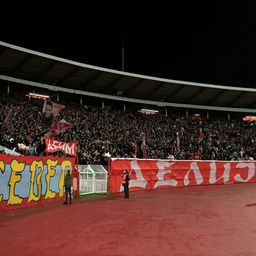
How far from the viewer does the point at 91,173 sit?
67.7 ft

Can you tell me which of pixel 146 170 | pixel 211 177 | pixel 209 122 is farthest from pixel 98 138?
pixel 209 122

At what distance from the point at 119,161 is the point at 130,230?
1314 centimetres

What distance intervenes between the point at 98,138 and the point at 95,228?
68.1 feet

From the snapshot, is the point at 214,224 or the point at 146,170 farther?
the point at 146,170

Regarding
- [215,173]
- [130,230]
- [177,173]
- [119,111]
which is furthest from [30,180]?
[119,111]

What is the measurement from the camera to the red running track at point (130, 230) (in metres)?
7.61

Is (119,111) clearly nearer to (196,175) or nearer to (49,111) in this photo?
(196,175)

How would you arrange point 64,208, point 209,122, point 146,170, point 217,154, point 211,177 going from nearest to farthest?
1. point 64,208
2. point 146,170
3. point 211,177
4. point 217,154
5. point 209,122

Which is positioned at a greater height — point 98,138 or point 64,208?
point 98,138

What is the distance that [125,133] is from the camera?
3372 cm

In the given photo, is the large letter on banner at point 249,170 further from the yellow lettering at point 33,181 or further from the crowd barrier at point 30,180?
the yellow lettering at point 33,181

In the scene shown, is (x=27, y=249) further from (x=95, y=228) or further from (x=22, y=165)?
(x=22, y=165)

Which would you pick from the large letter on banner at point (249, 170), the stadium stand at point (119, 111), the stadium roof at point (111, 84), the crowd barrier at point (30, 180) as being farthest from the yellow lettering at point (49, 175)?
the large letter on banner at point (249, 170)

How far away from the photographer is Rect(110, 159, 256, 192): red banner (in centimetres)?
2323
